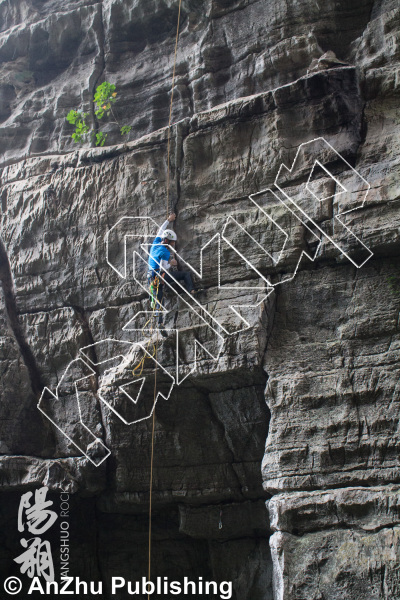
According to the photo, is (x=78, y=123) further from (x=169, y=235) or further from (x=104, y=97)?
(x=169, y=235)

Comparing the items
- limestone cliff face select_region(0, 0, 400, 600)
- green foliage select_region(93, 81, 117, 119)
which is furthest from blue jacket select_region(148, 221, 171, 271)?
green foliage select_region(93, 81, 117, 119)

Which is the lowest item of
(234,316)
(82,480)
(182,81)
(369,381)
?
(82,480)

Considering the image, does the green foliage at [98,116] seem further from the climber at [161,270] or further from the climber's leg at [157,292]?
the climber's leg at [157,292]

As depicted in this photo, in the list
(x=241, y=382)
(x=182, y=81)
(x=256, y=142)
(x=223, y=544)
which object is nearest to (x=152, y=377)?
(x=241, y=382)

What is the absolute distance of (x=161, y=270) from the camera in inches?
230

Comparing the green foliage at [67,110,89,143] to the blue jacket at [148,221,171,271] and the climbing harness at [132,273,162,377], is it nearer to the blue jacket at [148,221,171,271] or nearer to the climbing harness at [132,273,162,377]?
the blue jacket at [148,221,171,271]

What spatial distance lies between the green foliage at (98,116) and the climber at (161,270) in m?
1.97

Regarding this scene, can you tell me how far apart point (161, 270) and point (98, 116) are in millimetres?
2672

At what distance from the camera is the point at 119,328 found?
655 centimetres

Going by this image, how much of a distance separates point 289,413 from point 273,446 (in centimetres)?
32

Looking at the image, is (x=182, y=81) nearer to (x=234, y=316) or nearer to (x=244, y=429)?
(x=234, y=316)

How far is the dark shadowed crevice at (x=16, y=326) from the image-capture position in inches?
270
